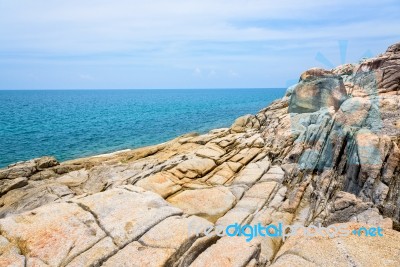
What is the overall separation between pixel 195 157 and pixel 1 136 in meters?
62.6

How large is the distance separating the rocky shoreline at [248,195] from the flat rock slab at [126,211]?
0.18ft

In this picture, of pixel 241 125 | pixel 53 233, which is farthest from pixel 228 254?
pixel 241 125

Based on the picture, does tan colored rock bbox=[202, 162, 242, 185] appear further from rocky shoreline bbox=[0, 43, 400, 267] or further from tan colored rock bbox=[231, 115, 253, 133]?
tan colored rock bbox=[231, 115, 253, 133]

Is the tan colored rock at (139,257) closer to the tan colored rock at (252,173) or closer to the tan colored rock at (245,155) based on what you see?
the tan colored rock at (252,173)

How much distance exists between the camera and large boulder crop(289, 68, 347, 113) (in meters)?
29.6

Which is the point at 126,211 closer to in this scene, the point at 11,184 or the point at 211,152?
the point at 211,152

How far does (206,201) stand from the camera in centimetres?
1995

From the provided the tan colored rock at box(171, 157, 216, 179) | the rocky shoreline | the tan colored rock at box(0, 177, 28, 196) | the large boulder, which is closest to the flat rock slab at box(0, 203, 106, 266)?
the rocky shoreline

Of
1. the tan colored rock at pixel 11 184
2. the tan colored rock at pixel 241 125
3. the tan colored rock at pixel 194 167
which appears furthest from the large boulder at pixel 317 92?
the tan colored rock at pixel 11 184

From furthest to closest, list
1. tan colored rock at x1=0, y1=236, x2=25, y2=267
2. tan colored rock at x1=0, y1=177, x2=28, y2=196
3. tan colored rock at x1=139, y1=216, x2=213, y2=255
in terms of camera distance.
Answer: tan colored rock at x1=0, y1=177, x2=28, y2=196 < tan colored rock at x1=139, y1=216, x2=213, y2=255 < tan colored rock at x1=0, y1=236, x2=25, y2=267

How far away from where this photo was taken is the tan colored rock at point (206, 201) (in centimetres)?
1889

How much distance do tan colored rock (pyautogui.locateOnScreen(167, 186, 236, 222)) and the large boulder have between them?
15.4 meters

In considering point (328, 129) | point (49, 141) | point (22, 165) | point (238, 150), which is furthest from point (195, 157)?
point (49, 141)

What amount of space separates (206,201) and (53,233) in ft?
33.1
